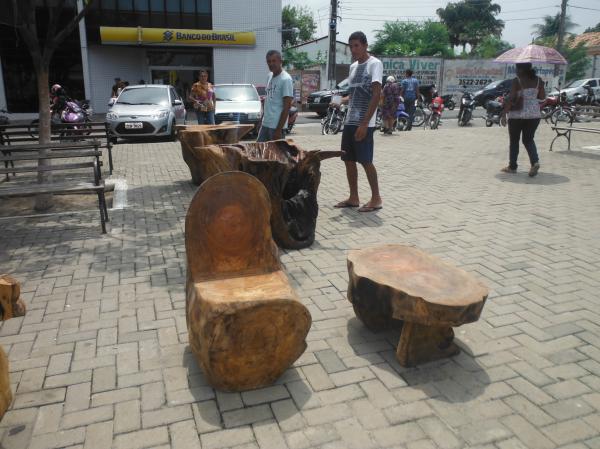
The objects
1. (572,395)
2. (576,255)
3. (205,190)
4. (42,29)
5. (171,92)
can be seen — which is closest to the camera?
(572,395)

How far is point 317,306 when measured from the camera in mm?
3635

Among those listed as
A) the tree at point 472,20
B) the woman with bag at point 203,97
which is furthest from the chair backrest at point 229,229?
the tree at point 472,20

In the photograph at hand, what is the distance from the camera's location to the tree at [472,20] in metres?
57.8

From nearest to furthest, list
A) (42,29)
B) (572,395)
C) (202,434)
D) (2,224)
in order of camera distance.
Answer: (202,434) < (572,395) < (2,224) < (42,29)

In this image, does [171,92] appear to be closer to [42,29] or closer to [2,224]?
[2,224]

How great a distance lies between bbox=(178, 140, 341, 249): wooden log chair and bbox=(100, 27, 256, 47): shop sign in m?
21.2

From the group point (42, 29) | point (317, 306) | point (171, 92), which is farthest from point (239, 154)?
point (42, 29)

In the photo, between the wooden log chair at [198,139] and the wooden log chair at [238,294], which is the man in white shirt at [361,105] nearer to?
the wooden log chair at [198,139]

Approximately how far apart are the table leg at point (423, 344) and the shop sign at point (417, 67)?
28214 millimetres

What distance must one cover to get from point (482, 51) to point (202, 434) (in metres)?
54.8

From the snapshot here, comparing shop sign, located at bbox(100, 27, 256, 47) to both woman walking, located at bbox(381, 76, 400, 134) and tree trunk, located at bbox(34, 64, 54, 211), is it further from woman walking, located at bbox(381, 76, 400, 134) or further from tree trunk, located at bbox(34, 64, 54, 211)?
tree trunk, located at bbox(34, 64, 54, 211)

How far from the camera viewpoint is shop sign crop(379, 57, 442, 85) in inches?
1162

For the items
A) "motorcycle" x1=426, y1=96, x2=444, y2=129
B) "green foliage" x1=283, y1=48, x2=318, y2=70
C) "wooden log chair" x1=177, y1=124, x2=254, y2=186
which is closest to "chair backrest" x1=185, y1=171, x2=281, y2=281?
"wooden log chair" x1=177, y1=124, x2=254, y2=186

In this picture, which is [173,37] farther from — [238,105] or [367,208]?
[367,208]
